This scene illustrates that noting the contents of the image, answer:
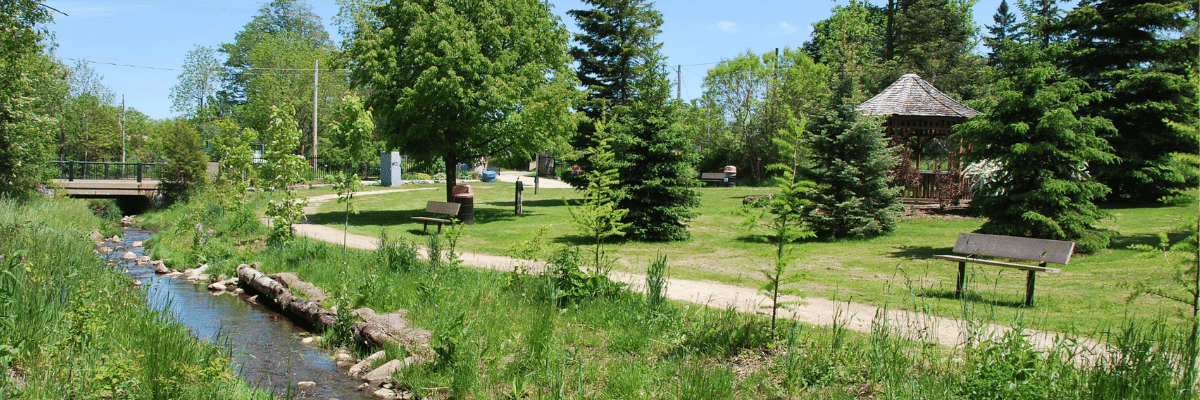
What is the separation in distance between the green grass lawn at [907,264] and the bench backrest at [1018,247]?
0.42m

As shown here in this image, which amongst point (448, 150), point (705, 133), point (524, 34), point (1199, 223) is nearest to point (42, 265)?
point (1199, 223)

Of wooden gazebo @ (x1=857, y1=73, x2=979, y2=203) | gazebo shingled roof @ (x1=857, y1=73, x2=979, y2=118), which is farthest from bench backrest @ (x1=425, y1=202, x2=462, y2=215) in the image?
gazebo shingled roof @ (x1=857, y1=73, x2=979, y2=118)

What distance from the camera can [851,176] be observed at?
47.0 feet

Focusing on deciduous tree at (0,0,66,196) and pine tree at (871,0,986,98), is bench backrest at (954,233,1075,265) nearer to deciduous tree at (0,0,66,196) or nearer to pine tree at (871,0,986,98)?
deciduous tree at (0,0,66,196)

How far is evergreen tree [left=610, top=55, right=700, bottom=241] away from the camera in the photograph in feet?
46.9

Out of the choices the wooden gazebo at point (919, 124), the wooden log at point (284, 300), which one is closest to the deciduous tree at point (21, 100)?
the wooden log at point (284, 300)

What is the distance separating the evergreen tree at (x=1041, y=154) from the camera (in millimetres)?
10859

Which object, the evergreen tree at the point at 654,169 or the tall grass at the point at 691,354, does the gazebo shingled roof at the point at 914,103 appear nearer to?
the evergreen tree at the point at 654,169

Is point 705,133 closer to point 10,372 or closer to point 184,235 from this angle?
point 184,235

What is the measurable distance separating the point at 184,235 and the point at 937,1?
43160 millimetres

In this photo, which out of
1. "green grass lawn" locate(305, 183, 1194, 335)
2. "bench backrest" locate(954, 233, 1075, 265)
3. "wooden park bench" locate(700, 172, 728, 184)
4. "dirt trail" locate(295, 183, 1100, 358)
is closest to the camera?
"dirt trail" locate(295, 183, 1100, 358)

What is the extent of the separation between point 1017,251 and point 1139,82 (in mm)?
14254

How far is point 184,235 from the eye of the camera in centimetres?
1564

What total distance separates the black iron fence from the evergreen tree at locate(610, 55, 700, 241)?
18.5 m
